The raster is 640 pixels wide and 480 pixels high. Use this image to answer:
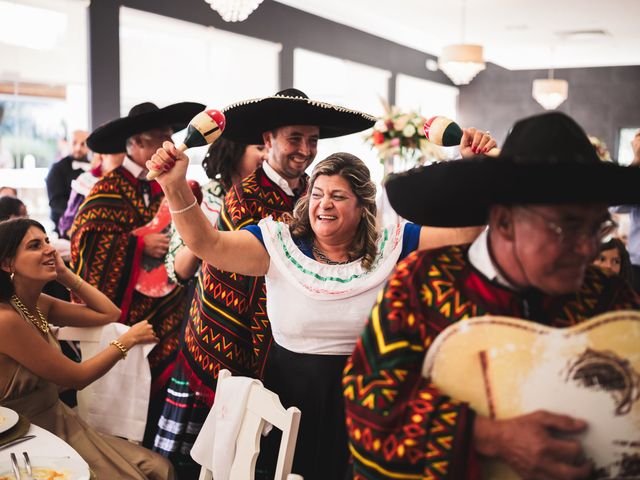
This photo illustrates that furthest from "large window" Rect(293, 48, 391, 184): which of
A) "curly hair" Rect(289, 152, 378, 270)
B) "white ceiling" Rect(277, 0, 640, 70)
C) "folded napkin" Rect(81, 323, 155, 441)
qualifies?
"curly hair" Rect(289, 152, 378, 270)

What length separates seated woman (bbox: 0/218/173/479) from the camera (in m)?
2.02

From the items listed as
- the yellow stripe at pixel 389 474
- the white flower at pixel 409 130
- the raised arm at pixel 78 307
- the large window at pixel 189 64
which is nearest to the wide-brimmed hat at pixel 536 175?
the yellow stripe at pixel 389 474

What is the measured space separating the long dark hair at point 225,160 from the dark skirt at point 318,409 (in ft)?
4.10

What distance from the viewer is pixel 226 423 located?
1.74 m

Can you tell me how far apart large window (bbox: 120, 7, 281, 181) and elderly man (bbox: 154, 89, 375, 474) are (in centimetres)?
375

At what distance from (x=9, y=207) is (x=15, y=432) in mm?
1919

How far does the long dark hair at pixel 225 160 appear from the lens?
2883 millimetres

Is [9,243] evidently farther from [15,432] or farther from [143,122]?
[143,122]

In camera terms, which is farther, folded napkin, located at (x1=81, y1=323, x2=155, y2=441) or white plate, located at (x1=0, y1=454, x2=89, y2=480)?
folded napkin, located at (x1=81, y1=323, x2=155, y2=441)

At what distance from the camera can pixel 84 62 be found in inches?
208

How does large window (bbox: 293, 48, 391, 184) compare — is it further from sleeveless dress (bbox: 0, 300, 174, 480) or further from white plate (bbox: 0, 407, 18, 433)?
white plate (bbox: 0, 407, 18, 433)

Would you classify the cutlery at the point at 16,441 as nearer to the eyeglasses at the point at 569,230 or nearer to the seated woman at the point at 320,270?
the seated woman at the point at 320,270

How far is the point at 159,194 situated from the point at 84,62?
9.45 feet

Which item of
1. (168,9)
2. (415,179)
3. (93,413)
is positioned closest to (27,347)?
(93,413)
